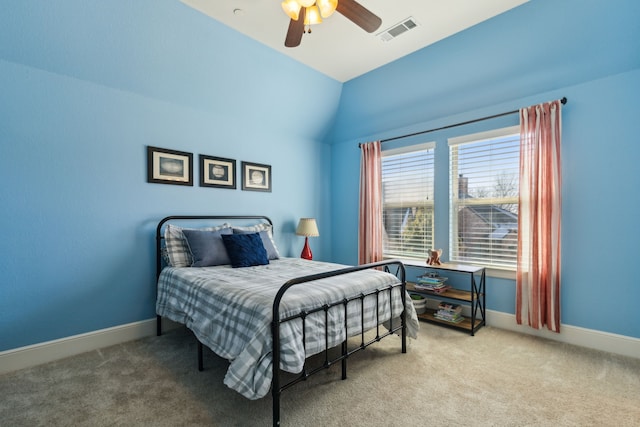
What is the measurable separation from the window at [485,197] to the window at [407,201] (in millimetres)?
325

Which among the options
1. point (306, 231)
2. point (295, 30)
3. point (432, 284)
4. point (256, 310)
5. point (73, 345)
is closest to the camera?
point (256, 310)

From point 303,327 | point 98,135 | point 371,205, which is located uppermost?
point 98,135

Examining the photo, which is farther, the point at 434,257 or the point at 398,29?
the point at 434,257

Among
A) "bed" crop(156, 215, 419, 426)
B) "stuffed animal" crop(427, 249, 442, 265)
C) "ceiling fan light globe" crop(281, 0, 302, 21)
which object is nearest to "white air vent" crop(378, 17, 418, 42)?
"ceiling fan light globe" crop(281, 0, 302, 21)

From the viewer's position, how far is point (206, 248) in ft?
9.59

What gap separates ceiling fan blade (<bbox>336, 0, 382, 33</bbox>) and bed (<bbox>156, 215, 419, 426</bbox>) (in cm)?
175

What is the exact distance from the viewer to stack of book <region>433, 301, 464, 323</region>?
3.15m

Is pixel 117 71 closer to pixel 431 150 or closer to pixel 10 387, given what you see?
pixel 10 387

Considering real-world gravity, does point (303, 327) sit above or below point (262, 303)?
below

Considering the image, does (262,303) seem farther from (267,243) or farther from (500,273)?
(500,273)

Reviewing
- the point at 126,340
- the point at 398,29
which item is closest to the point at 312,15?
the point at 398,29

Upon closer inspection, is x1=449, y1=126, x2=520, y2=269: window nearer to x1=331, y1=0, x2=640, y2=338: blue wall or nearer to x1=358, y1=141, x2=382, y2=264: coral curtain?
x1=331, y1=0, x2=640, y2=338: blue wall

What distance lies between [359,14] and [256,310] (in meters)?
2.04

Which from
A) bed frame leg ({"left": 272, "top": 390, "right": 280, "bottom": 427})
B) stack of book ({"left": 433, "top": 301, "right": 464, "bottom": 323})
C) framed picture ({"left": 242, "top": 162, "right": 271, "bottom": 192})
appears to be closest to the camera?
bed frame leg ({"left": 272, "top": 390, "right": 280, "bottom": 427})
